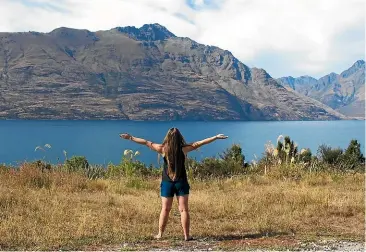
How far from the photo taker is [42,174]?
13.9 m

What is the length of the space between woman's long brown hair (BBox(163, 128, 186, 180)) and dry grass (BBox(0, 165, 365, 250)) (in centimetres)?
141

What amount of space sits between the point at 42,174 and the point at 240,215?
6.84 m

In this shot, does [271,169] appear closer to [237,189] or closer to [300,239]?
[237,189]

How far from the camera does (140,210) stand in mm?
10664

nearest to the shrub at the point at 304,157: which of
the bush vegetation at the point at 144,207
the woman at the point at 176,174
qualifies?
the bush vegetation at the point at 144,207

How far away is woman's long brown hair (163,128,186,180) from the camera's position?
7.93m

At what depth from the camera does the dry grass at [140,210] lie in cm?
830

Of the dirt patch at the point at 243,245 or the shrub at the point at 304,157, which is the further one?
the shrub at the point at 304,157

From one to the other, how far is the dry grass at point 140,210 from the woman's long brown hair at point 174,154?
4.64ft

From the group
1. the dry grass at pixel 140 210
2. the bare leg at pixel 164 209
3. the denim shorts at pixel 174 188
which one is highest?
the denim shorts at pixel 174 188

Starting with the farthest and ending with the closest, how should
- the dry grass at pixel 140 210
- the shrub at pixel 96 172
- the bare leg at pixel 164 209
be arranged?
the shrub at pixel 96 172, the dry grass at pixel 140 210, the bare leg at pixel 164 209

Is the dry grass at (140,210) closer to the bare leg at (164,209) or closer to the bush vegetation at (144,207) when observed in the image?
the bush vegetation at (144,207)

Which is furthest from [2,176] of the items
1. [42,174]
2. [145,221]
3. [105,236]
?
[105,236]

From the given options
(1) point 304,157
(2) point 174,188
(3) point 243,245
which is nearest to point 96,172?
(2) point 174,188
